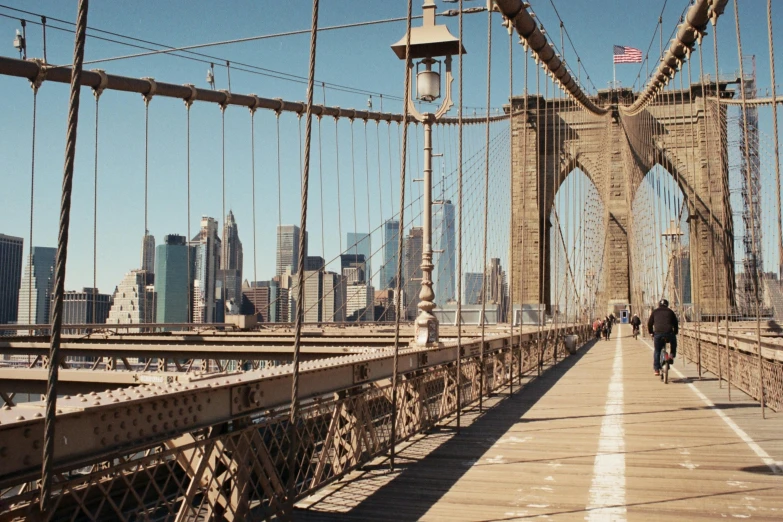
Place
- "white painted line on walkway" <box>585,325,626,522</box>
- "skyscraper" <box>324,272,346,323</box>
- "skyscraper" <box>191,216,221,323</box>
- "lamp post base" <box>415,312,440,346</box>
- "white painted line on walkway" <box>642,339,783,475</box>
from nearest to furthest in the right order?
"white painted line on walkway" <box>585,325,626,522</box> < "white painted line on walkway" <box>642,339,783,475</box> < "lamp post base" <box>415,312,440,346</box> < "skyscraper" <box>324,272,346,323</box> < "skyscraper" <box>191,216,221,323</box>

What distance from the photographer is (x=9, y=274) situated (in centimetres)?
4300

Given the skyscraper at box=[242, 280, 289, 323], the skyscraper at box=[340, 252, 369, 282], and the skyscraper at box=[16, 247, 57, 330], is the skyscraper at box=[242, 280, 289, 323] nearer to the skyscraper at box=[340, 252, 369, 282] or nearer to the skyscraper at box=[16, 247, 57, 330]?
the skyscraper at box=[340, 252, 369, 282]

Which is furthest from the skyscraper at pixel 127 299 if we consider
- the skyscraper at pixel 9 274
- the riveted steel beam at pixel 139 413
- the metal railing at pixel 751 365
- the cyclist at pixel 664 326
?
the riveted steel beam at pixel 139 413

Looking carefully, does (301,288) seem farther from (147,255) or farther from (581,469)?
(147,255)

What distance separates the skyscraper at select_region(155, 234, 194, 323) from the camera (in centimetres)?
9829

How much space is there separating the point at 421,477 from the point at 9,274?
43176 millimetres

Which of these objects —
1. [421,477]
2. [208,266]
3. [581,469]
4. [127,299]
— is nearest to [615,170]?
[208,266]

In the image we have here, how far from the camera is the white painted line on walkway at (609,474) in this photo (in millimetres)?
4492

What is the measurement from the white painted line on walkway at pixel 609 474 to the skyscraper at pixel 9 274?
38.8 metres

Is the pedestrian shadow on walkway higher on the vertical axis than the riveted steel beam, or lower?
lower

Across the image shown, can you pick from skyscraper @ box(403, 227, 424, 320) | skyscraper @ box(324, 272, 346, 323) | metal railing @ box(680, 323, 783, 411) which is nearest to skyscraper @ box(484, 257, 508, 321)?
skyscraper @ box(403, 227, 424, 320)

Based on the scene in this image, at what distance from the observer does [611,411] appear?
30.5 feet

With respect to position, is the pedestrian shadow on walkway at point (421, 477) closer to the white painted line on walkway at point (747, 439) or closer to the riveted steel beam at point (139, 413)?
the riveted steel beam at point (139, 413)

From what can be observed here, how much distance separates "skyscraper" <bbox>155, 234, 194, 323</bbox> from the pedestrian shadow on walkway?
90.5 meters
